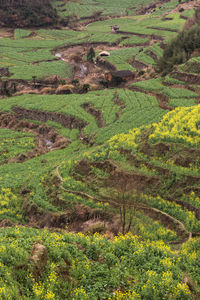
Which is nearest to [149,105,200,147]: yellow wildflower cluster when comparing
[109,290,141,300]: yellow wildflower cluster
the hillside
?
the hillside

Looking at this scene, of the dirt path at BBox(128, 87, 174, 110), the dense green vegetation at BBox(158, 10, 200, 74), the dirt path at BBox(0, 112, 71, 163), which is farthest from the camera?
the dense green vegetation at BBox(158, 10, 200, 74)

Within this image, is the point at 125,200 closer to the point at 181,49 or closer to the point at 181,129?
the point at 181,129

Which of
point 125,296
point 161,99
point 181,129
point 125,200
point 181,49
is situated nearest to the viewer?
point 125,296

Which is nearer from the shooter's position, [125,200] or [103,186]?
[125,200]

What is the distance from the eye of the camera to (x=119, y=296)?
10.5 metres

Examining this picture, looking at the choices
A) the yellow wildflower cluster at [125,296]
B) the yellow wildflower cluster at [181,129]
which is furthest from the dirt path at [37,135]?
the yellow wildflower cluster at [125,296]

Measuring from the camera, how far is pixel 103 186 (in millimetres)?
24219

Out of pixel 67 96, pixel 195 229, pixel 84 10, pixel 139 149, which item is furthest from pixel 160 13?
pixel 195 229

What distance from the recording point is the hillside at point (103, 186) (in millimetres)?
11414

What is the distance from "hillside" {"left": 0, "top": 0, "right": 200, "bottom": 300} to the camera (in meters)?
11.4

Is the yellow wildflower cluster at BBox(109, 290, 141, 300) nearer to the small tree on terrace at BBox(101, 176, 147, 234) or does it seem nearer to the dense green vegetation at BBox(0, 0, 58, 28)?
the small tree on terrace at BBox(101, 176, 147, 234)

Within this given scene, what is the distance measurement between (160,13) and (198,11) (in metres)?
70.8

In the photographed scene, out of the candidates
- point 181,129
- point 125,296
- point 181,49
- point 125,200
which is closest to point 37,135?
point 181,129

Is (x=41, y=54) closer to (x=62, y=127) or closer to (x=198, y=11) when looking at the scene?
(x=198, y=11)
